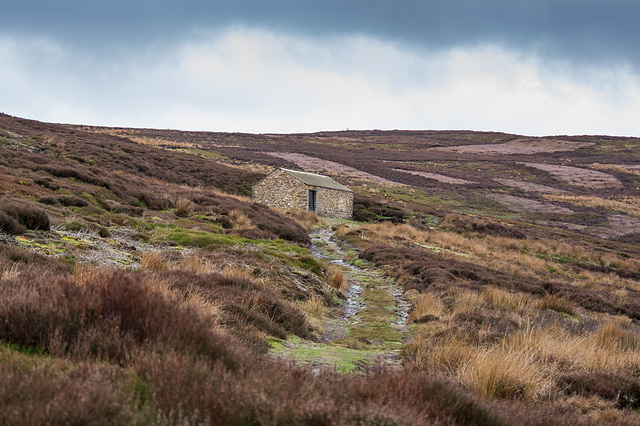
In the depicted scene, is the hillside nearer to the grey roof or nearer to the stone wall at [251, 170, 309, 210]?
the stone wall at [251, 170, 309, 210]

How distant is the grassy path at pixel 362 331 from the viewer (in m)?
5.89

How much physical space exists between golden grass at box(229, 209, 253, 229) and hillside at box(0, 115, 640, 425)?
0.21m

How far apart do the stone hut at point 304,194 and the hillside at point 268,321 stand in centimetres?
842

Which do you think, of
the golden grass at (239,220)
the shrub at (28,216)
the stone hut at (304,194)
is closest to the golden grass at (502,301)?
the golden grass at (239,220)

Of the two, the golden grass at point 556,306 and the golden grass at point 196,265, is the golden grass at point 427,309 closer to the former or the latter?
the golden grass at point 556,306

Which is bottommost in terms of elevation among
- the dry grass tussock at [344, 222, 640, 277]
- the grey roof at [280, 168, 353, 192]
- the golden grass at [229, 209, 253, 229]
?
the dry grass tussock at [344, 222, 640, 277]

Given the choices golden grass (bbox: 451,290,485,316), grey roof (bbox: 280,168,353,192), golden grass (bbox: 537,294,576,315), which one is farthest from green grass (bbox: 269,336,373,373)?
grey roof (bbox: 280,168,353,192)

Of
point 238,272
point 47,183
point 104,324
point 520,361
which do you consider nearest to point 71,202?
point 47,183

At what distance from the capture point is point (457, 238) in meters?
34.3

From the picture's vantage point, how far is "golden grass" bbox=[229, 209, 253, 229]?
21.3m

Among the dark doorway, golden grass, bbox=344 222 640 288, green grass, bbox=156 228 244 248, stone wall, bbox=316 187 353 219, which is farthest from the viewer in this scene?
stone wall, bbox=316 187 353 219

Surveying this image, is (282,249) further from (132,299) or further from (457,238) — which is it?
(457,238)

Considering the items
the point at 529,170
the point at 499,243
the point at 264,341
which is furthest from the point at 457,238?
the point at 529,170

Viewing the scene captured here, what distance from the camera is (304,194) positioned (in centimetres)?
3872
